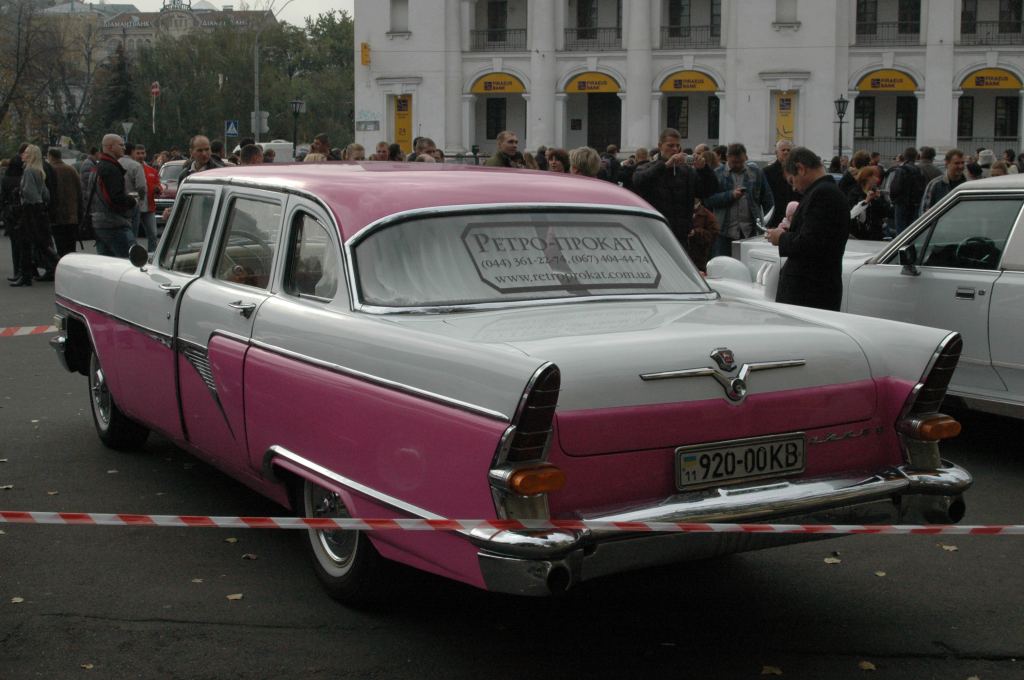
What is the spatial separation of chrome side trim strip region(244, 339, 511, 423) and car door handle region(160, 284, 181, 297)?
1.09m

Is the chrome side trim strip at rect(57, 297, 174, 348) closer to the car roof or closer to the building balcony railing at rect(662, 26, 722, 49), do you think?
the car roof

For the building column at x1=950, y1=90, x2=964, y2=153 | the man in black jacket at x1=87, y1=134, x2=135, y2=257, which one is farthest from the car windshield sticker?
the building column at x1=950, y1=90, x2=964, y2=153

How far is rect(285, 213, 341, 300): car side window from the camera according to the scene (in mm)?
5527

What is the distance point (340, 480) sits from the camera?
4.93 meters

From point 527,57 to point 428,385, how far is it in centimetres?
6411

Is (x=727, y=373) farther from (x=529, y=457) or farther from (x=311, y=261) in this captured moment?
(x=311, y=261)

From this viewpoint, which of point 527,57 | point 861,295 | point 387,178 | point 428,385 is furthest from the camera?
point 527,57

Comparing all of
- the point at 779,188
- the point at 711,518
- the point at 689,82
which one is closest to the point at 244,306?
the point at 711,518

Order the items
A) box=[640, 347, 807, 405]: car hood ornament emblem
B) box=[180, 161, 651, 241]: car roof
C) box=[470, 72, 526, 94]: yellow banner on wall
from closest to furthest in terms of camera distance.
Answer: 1. box=[640, 347, 807, 405]: car hood ornament emblem
2. box=[180, 161, 651, 241]: car roof
3. box=[470, 72, 526, 94]: yellow banner on wall

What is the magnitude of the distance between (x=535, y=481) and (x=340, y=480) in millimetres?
1059

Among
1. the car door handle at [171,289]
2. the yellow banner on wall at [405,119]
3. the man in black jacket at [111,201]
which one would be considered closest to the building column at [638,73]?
the yellow banner on wall at [405,119]

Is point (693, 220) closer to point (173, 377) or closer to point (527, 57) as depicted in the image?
point (173, 377)

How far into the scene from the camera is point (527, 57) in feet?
220

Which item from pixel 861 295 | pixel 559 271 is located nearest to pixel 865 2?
pixel 861 295
